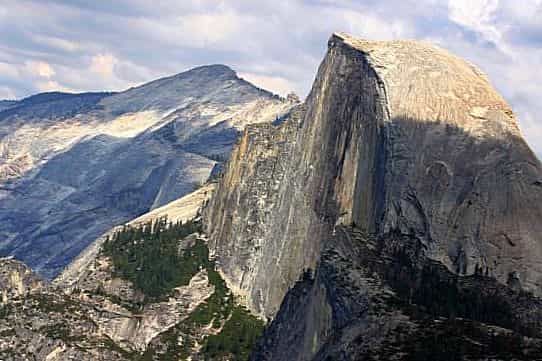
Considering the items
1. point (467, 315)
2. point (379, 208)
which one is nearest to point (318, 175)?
point (379, 208)

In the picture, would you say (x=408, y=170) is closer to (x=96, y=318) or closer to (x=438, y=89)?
(x=438, y=89)

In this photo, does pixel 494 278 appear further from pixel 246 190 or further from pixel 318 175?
pixel 246 190

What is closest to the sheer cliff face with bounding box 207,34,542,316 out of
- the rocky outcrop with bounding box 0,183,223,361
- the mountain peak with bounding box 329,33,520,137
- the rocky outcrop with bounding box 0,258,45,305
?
the mountain peak with bounding box 329,33,520,137

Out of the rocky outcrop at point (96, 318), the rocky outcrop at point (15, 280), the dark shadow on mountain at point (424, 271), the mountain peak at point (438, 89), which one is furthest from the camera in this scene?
the rocky outcrop at point (15, 280)

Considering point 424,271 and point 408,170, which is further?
point 408,170

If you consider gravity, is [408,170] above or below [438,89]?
below

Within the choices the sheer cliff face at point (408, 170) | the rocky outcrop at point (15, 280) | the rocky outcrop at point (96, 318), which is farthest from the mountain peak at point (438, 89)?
the rocky outcrop at point (15, 280)

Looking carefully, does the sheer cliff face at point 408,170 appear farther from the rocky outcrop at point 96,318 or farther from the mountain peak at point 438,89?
the rocky outcrop at point 96,318

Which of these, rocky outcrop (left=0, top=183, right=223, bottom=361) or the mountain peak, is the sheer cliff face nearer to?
the mountain peak

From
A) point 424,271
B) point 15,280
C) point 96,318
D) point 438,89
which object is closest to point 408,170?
point 438,89
